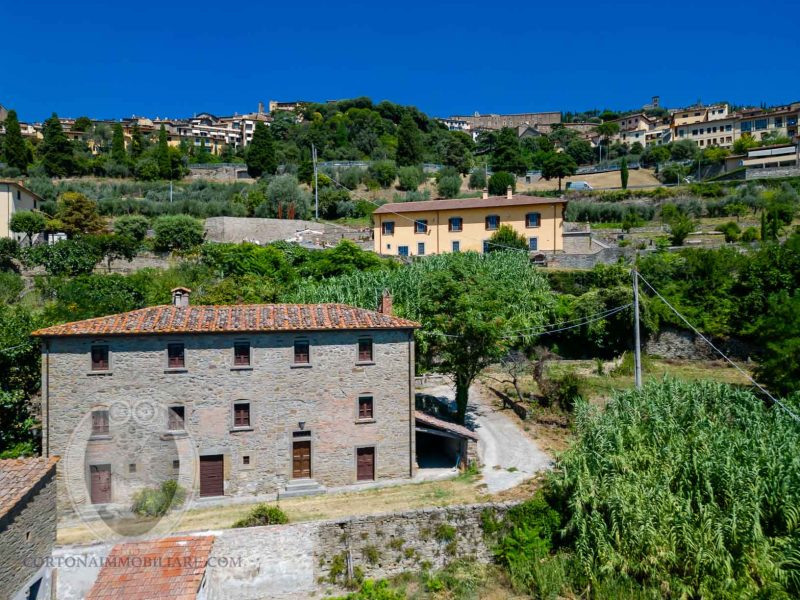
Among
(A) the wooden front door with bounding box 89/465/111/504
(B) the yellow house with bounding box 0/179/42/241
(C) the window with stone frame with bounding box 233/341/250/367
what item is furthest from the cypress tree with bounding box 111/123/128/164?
(A) the wooden front door with bounding box 89/465/111/504

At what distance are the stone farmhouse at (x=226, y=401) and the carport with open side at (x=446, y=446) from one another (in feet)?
3.62

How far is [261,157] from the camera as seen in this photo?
266 feet

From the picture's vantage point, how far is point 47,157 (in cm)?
7588

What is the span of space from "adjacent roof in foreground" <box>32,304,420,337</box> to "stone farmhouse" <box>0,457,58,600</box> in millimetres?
5699

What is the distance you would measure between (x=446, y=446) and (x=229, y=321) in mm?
10650

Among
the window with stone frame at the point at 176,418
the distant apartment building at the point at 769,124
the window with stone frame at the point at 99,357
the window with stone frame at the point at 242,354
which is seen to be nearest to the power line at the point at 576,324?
the window with stone frame at the point at 242,354

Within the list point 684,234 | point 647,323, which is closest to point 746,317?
point 647,323

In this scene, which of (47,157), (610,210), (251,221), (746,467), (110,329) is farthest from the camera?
(47,157)

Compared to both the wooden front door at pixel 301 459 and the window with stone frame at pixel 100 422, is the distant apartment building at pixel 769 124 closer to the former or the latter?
the wooden front door at pixel 301 459

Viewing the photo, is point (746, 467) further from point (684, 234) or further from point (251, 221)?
point (251, 221)

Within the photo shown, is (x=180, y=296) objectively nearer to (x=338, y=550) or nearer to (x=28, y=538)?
(x=28, y=538)

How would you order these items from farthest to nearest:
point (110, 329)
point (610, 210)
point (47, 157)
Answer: point (47, 157) → point (610, 210) → point (110, 329)

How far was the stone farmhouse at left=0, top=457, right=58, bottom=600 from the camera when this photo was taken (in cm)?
1302

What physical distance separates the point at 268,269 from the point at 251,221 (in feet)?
44.2
